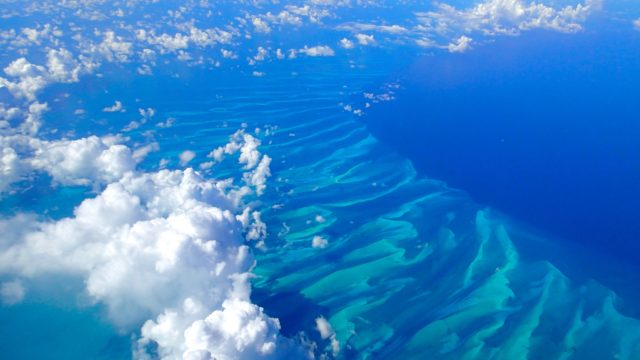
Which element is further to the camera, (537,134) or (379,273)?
(537,134)

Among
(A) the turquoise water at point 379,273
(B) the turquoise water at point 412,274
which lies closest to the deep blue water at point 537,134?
(A) the turquoise water at point 379,273

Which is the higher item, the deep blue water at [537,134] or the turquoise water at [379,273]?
the deep blue water at [537,134]

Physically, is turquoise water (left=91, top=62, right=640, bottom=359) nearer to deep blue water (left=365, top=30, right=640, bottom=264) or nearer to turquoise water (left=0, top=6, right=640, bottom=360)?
turquoise water (left=0, top=6, right=640, bottom=360)

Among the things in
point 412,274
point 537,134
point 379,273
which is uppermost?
point 537,134

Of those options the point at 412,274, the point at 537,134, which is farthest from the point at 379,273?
the point at 537,134

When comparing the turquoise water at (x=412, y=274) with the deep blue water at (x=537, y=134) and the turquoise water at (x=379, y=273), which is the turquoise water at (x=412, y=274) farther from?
the deep blue water at (x=537, y=134)

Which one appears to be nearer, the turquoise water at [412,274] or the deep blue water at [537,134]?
the turquoise water at [412,274]

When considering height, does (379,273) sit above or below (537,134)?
below

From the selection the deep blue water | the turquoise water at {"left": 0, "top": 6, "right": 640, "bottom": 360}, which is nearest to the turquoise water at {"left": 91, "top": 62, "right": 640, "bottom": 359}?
the turquoise water at {"left": 0, "top": 6, "right": 640, "bottom": 360}

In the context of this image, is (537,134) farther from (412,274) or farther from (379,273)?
(379,273)
